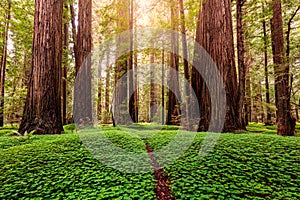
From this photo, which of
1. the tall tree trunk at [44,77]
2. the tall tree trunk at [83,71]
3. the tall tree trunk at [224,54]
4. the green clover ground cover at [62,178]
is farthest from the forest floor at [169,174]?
the tall tree trunk at [83,71]

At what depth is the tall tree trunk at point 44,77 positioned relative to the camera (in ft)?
13.5

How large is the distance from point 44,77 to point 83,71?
270cm

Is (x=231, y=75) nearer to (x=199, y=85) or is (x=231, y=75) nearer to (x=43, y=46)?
(x=199, y=85)

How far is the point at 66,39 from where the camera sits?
31.2 ft

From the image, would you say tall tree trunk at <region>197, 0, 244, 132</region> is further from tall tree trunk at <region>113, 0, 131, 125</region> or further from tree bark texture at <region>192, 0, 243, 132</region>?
tall tree trunk at <region>113, 0, 131, 125</region>

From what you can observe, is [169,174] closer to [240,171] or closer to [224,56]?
[240,171]

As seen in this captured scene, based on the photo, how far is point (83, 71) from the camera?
692 centimetres

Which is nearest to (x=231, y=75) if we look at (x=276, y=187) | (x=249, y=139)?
(x=249, y=139)

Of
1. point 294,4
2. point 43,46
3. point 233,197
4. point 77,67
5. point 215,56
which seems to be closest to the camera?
point 233,197

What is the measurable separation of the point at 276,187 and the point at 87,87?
625 cm

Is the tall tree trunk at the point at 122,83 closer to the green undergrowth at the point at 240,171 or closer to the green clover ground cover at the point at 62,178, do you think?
the green clover ground cover at the point at 62,178

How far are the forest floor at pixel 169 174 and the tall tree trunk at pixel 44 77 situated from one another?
1.37 metres

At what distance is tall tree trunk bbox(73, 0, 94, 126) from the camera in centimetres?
660

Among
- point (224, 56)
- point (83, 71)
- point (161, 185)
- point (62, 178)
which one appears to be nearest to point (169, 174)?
point (161, 185)
